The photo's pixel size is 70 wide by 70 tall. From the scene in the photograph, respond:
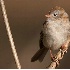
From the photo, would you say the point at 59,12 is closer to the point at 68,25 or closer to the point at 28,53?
the point at 68,25

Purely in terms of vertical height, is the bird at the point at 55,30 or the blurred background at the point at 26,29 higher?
the bird at the point at 55,30

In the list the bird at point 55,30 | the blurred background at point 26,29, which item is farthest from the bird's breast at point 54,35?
the blurred background at point 26,29

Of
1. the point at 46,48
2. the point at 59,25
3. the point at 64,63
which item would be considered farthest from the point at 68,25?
the point at 64,63

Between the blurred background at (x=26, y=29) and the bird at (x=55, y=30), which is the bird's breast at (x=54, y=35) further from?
the blurred background at (x=26, y=29)

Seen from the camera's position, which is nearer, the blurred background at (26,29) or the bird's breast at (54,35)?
the bird's breast at (54,35)

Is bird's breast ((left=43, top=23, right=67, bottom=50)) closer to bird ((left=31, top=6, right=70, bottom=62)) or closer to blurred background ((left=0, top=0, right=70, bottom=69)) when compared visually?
bird ((left=31, top=6, right=70, bottom=62))

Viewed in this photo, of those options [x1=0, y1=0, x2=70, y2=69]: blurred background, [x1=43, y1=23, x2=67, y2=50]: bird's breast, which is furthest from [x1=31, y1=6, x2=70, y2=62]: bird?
[x1=0, y1=0, x2=70, y2=69]: blurred background
